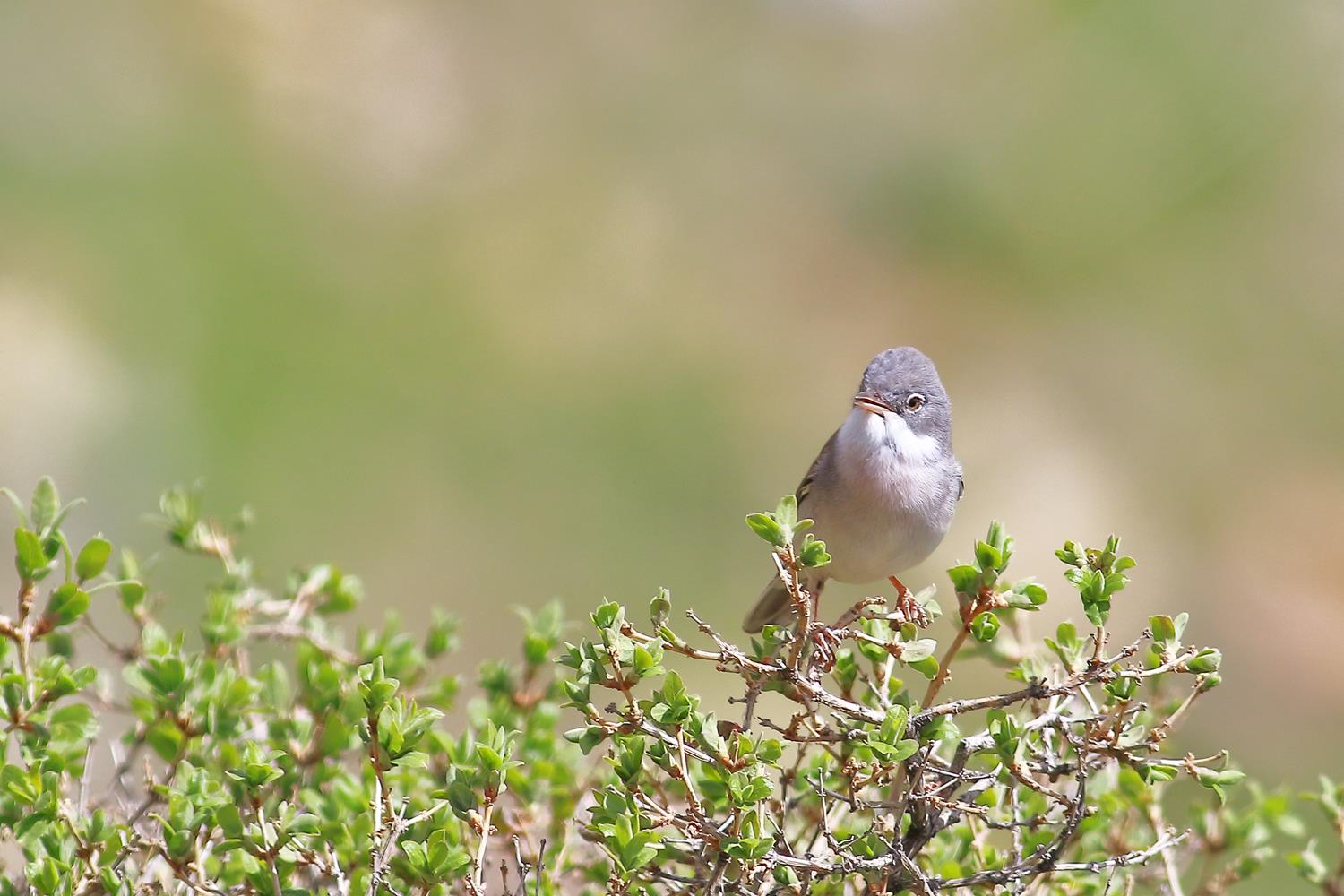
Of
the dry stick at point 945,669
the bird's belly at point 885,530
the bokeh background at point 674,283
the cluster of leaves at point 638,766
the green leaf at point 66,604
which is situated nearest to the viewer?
the cluster of leaves at point 638,766

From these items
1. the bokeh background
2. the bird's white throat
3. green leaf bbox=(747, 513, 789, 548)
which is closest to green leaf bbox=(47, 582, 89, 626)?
green leaf bbox=(747, 513, 789, 548)

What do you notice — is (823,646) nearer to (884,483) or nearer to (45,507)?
(884,483)

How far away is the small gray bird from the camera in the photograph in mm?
3623

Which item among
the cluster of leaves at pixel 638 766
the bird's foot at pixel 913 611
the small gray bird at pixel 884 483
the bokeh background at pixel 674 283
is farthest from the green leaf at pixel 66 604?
the bokeh background at pixel 674 283

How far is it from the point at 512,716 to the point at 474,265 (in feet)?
29.5

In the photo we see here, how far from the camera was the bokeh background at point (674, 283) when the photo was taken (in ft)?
30.0

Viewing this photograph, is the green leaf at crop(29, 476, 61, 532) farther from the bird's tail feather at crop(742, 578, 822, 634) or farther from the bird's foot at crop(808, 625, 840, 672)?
the bird's tail feather at crop(742, 578, 822, 634)

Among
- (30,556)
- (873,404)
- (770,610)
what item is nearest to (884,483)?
(873,404)

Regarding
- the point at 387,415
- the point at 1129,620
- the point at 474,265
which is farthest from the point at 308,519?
the point at 1129,620

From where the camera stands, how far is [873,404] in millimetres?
3801

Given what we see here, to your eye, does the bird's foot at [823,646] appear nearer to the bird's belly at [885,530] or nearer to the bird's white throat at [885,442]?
the bird's belly at [885,530]

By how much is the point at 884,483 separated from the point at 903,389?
1.08ft

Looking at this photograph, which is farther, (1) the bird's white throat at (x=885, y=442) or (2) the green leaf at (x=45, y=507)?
(1) the bird's white throat at (x=885, y=442)

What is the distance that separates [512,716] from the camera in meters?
2.96
